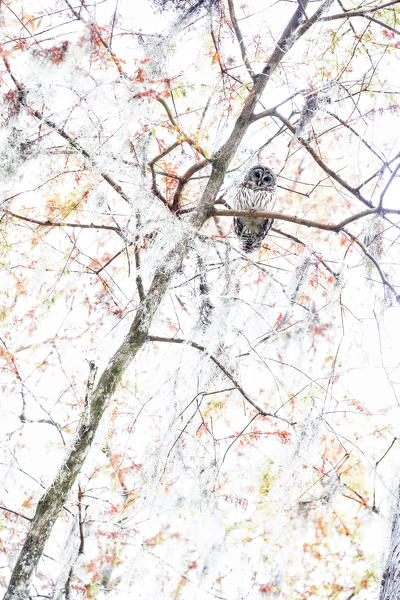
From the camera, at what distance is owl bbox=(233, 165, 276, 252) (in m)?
3.77

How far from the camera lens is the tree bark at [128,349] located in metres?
2.25

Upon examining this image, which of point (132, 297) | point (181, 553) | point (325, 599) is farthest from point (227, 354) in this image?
point (325, 599)

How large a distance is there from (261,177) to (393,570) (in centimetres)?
256

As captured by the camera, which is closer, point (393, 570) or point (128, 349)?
point (393, 570)

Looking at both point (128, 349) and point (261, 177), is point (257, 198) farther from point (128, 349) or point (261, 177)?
point (128, 349)

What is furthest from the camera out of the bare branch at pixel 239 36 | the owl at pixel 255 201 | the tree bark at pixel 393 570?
the owl at pixel 255 201

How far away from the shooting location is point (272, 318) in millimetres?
3689

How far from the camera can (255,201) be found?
3824 mm

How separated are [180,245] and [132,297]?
46cm

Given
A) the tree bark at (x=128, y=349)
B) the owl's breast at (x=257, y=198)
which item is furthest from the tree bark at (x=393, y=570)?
the owl's breast at (x=257, y=198)

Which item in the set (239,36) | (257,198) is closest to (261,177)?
(257,198)

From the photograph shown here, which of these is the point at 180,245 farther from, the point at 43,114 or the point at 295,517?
the point at 295,517

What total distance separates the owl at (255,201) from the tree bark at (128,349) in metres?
0.77

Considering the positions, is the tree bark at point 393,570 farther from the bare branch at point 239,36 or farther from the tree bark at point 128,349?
the bare branch at point 239,36
